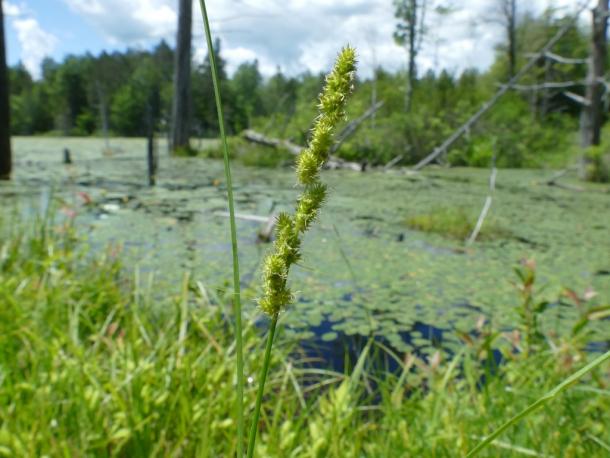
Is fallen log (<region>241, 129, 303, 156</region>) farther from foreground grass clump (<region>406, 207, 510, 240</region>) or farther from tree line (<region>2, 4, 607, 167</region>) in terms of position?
foreground grass clump (<region>406, 207, 510, 240</region>)

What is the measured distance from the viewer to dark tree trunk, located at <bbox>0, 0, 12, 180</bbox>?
4832 millimetres

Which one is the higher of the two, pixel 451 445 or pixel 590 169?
pixel 590 169

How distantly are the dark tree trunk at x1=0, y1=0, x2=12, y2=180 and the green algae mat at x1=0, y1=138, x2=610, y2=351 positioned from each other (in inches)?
7.7

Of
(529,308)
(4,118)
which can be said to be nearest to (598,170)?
(529,308)

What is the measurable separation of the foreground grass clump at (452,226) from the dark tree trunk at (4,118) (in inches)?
152

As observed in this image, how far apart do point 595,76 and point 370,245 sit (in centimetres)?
603

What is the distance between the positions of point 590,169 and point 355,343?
7136 millimetres

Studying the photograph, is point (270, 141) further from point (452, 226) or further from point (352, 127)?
point (352, 127)

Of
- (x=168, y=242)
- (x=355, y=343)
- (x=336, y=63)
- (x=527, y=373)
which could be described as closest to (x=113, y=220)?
(x=168, y=242)

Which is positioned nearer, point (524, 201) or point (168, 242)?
point (168, 242)

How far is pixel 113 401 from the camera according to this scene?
1133mm

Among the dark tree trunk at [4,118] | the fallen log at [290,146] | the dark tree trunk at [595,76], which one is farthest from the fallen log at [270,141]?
the dark tree trunk at [595,76]

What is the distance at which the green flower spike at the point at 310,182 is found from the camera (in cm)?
26

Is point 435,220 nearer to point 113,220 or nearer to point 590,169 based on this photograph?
point 113,220
